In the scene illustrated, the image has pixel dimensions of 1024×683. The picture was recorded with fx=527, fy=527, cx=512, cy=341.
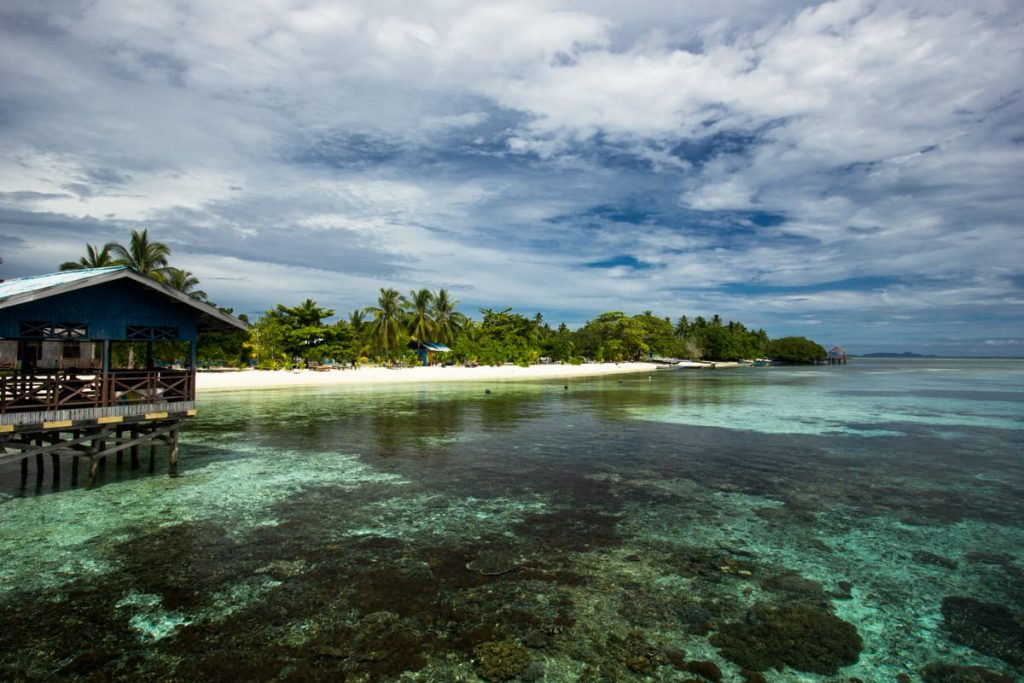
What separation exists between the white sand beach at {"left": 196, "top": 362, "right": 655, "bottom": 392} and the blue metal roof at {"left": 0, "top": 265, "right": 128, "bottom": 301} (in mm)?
33650

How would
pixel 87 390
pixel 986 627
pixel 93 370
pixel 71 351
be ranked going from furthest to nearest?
pixel 71 351, pixel 93 370, pixel 87 390, pixel 986 627

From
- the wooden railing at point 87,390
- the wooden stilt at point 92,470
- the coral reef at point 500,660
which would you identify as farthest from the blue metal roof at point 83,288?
the coral reef at point 500,660

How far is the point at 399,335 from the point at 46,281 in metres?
61.8

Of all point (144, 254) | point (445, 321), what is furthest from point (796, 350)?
point (144, 254)

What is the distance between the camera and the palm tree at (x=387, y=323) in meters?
74.4

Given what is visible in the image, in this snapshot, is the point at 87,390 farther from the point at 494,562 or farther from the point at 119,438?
the point at 494,562

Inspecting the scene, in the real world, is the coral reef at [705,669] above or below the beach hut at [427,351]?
below

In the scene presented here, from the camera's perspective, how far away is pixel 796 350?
16525 centimetres

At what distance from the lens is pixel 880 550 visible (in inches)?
395

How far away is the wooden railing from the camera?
1292 cm

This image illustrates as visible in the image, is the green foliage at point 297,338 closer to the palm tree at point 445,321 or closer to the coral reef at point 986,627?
the palm tree at point 445,321

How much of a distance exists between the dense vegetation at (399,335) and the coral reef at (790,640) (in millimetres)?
32151

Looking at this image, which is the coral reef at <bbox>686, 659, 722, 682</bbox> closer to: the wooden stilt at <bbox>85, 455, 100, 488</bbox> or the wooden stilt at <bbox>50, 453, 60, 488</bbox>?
the wooden stilt at <bbox>85, 455, 100, 488</bbox>

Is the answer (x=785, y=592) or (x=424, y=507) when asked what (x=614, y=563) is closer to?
(x=785, y=592)
